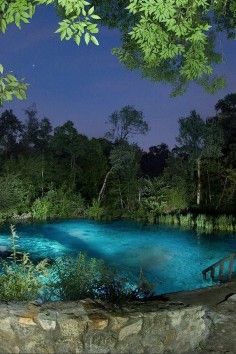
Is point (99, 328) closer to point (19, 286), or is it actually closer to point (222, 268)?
point (19, 286)

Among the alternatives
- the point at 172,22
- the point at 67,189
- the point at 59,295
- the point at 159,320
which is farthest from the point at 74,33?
the point at 67,189

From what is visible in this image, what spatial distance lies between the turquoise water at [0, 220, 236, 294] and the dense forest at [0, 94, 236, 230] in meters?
2.17

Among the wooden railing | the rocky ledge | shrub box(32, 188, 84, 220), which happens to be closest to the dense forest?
shrub box(32, 188, 84, 220)

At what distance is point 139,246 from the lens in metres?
19.6

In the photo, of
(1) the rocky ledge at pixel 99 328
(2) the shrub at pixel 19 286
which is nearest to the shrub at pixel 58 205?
(2) the shrub at pixel 19 286

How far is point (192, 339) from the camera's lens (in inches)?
173

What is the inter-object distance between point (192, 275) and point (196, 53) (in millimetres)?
9833

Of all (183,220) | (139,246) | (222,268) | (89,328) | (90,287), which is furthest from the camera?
(183,220)

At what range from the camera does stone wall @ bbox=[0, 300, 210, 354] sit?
374 centimetres

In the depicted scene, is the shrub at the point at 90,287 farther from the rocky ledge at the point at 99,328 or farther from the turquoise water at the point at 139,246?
the turquoise water at the point at 139,246

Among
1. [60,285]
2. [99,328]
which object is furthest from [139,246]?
[99,328]

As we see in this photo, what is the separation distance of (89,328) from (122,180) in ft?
84.7

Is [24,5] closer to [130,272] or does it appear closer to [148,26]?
[148,26]

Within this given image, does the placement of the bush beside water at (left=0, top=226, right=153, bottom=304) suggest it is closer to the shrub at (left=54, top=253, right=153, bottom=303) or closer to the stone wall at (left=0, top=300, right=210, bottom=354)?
the shrub at (left=54, top=253, right=153, bottom=303)
